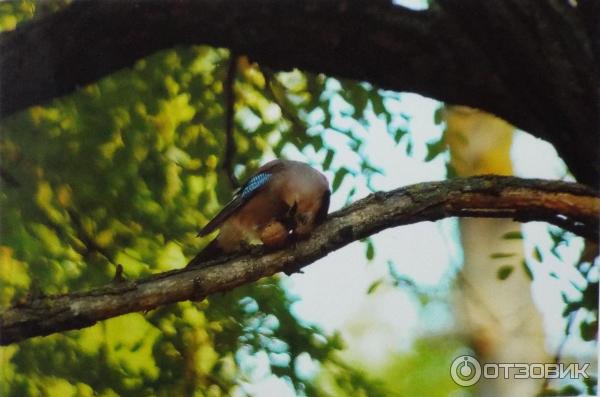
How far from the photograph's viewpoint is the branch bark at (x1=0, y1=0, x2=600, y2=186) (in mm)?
1573

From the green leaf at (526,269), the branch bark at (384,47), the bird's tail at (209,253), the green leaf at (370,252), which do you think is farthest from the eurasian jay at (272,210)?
the green leaf at (526,269)

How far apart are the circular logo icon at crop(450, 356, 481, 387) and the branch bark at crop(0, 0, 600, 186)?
0.40m

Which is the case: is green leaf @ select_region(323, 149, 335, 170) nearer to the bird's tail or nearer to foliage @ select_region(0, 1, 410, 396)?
foliage @ select_region(0, 1, 410, 396)

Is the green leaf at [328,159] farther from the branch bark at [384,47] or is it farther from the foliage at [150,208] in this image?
the branch bark at [384,47]

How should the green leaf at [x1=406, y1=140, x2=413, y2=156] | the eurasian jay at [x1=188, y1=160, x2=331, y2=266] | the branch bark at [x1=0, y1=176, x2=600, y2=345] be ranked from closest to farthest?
the branch bark at [x1=0, y1=176, x2=600, y2=345]
the eurasian jay at [x1=188, y1=160, x2=331, y2=266]
the green leaf at [x1=406, y1=140, x2=413, y2=156]

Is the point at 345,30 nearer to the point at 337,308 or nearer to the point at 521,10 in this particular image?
the point at 521,10

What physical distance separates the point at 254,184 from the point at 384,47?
0.37 m

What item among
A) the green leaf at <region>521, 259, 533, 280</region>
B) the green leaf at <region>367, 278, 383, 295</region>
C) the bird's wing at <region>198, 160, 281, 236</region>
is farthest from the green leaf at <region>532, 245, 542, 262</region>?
the bird's wing at <region>198, 160, 281, 236</region>

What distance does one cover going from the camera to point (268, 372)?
1.57m

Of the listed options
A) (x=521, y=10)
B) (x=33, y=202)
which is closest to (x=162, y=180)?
(x=33, y=202)

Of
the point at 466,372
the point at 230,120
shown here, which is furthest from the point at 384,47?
the point at 466,372

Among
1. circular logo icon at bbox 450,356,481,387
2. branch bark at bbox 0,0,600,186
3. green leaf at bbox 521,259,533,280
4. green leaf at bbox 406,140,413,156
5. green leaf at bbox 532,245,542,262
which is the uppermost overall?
branch bark at bbox 0,0,600,186

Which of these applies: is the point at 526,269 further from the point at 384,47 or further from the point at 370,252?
the point at 384,47

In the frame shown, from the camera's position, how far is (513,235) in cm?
159
